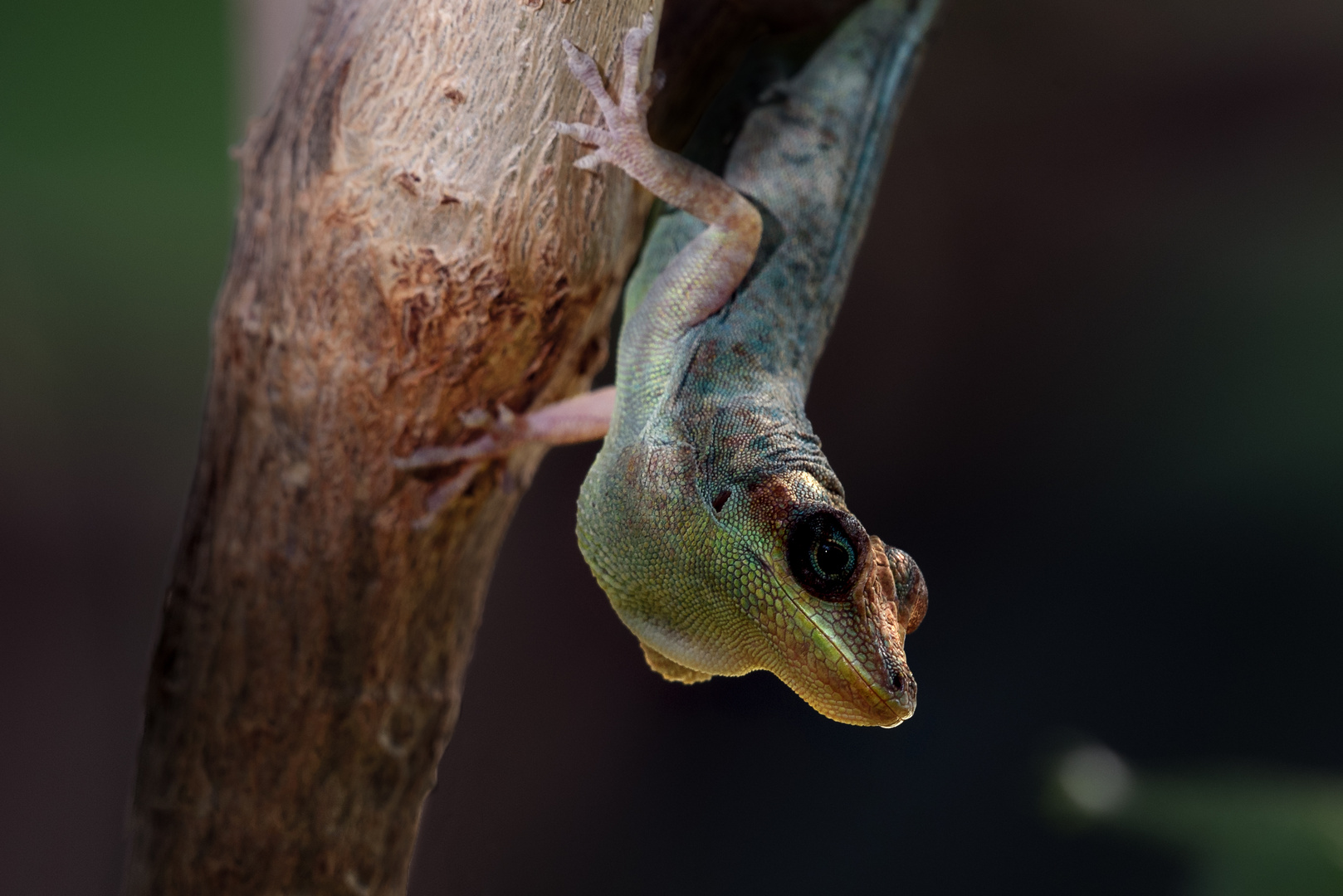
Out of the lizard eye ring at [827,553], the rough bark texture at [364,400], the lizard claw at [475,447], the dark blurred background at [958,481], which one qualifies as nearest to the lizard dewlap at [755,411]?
the lizard eye ring at [827,553]

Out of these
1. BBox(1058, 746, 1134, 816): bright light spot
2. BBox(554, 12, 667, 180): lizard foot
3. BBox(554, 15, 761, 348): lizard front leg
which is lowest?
BBox(1058, 746, 1134, 816): bright light spot

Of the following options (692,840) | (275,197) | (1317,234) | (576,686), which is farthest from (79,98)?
(1317,234)

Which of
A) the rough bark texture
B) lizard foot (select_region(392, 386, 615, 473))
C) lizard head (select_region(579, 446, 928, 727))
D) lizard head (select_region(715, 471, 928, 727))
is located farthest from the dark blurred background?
lizard head (select_region(715, 471, 928, 727))

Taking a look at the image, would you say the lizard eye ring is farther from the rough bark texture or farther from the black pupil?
the rough bark texture

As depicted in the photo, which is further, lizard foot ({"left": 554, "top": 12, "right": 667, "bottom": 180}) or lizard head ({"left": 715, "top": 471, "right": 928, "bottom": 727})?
lizard foot ({"left": 554, "top": 12, "right": 667, "bottom": 180})

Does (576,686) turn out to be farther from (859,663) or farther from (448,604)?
(859,663)

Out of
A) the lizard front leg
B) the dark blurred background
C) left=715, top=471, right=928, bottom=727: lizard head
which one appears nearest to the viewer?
left=715, top=471, right=928, bottom=727: lizard head

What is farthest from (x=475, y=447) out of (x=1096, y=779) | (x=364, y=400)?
(x=1096, y=779)

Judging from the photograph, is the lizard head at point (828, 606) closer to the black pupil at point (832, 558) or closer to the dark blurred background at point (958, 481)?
the black pupil at point (832, 558)
